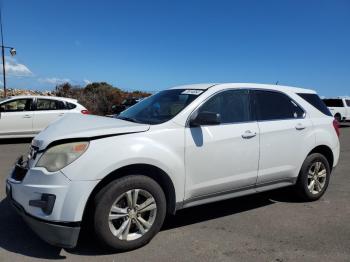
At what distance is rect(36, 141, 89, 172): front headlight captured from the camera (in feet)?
12.4

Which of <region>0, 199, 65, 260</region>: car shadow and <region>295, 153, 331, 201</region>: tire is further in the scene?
<region>295, 153, 331, 201</region>: tire

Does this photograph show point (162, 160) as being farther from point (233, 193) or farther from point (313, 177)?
point (313, 177)

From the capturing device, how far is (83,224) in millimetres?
4105

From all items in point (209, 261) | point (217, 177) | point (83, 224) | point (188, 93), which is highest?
point (188, 93)

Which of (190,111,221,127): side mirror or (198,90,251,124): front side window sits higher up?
(198,90,251,124): front side window

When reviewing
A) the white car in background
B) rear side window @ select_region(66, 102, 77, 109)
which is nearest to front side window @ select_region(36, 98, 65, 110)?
the white car in background

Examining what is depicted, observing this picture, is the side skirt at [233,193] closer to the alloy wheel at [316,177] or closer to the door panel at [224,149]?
the door panel at [224,149]

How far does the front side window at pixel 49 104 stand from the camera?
1288 cm

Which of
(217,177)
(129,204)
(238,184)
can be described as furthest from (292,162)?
(129,204)

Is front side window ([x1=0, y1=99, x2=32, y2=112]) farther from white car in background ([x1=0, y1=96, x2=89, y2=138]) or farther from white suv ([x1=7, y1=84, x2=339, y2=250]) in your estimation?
white suv ([x1=7, y1=84, x2=339, y2=250])

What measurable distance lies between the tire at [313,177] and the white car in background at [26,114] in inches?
330

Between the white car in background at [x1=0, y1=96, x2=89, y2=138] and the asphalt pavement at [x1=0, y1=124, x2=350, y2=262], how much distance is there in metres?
6.73

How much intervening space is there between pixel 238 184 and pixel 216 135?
2.38 ft

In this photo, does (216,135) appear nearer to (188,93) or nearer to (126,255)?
(188,93)
